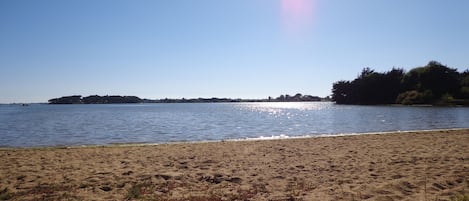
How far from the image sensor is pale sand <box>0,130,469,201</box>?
8.96 meters

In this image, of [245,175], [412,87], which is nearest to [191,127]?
[245,175]

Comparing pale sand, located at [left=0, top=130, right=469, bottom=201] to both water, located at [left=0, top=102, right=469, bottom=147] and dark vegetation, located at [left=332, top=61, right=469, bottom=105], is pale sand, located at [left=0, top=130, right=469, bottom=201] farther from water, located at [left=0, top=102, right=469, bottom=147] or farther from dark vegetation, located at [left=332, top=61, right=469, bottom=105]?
dark vegetation, located at [left=332, top=61, right=469, bottom=105]

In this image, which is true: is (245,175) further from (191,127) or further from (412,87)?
(412,87)

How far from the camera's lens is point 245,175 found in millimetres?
11195

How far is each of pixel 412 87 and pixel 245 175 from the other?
405 ft

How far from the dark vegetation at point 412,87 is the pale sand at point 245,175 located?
328ft

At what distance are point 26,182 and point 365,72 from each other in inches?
5860

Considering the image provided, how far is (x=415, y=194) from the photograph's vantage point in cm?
870

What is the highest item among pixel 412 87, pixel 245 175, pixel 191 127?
pixel 412 87

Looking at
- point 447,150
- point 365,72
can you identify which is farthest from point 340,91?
point 447,150

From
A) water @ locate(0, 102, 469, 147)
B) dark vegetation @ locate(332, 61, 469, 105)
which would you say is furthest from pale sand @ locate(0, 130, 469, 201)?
dark vegetation @ locate(332, 61, 469, 105)

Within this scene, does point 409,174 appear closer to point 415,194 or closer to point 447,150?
point 415,194

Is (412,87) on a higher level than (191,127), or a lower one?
higher

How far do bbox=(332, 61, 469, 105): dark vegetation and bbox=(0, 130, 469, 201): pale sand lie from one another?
328 ft
